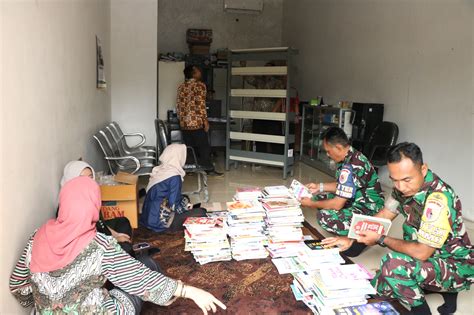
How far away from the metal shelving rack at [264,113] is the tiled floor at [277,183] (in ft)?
0.83

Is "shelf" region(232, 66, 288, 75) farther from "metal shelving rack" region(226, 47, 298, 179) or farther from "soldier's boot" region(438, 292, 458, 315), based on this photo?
"soldier's boot" region(438, 292, 458, 315)

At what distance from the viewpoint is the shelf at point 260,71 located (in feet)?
20.7

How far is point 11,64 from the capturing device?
1.84 metres

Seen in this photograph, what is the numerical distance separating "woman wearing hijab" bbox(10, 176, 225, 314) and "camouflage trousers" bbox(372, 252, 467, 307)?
117 centimetres

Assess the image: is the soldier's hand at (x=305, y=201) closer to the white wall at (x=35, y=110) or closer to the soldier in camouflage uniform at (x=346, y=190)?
the soldier in camouflage uniform at (x=346, y=190)

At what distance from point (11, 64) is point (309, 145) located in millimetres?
6445

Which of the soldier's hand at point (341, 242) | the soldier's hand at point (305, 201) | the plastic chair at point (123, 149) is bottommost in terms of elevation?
the soldier's hand at point (341, 242)

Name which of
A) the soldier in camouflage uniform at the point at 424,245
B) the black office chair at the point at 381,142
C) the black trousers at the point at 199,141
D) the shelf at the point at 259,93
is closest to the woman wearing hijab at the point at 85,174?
the soldier in camouflage uniform at the point at 424,245

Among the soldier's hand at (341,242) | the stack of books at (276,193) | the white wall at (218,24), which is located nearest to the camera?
the soldier's hand at (341,242)

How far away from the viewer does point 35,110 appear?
2.22m

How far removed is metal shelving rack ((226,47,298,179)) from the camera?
20.7 ft

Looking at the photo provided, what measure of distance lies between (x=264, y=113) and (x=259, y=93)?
13.7 inches

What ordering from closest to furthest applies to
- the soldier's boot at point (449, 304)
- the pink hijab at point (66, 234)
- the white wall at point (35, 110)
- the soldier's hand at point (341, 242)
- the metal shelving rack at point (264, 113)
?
the pink hijab at point (66, 234) < the white wall at point (35, 110) < the soldier's boot at point (449, 304) < the soldier's hand at point (341, 242) < the metal shelving rack at point (264, 113)

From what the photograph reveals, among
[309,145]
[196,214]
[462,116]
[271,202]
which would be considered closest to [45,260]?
[271,202]
